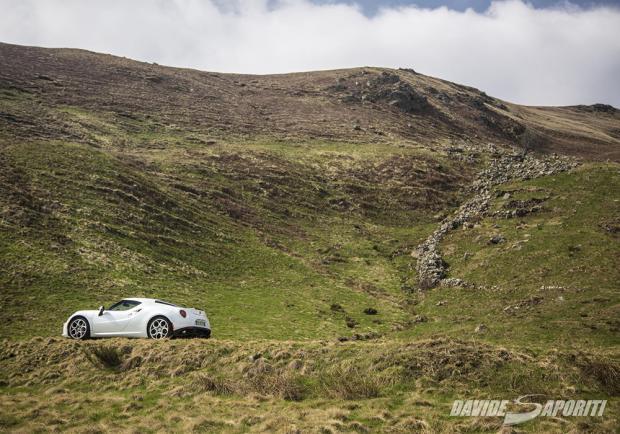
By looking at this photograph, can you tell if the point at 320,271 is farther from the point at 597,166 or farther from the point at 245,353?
the point at 597,166

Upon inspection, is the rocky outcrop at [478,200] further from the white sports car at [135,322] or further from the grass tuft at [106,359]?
the grass tuft at [106,359]

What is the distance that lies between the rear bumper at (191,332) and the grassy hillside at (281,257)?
1.86 m

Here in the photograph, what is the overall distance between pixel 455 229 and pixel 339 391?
49735mm

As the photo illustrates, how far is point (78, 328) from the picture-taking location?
22.7 m

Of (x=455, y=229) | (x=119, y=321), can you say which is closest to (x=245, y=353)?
(x=119, y=321)

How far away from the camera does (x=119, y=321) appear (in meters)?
22.7

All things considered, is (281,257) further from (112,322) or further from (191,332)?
(112,322)

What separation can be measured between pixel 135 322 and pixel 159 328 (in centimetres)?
128

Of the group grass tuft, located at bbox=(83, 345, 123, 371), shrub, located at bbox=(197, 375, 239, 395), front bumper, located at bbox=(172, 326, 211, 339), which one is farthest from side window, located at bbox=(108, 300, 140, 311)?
shrub, located at bbox=(197, 375, 239, 395)

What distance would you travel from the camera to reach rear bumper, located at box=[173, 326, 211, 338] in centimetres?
2239

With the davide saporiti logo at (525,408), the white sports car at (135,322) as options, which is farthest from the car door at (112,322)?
the davide saporiti logo at (525,408)

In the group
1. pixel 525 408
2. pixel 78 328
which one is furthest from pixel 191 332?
pixel 525 408

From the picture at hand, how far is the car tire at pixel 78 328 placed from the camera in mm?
22562

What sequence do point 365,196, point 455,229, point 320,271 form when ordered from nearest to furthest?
point 320,271
point 455,229
point 365,196
